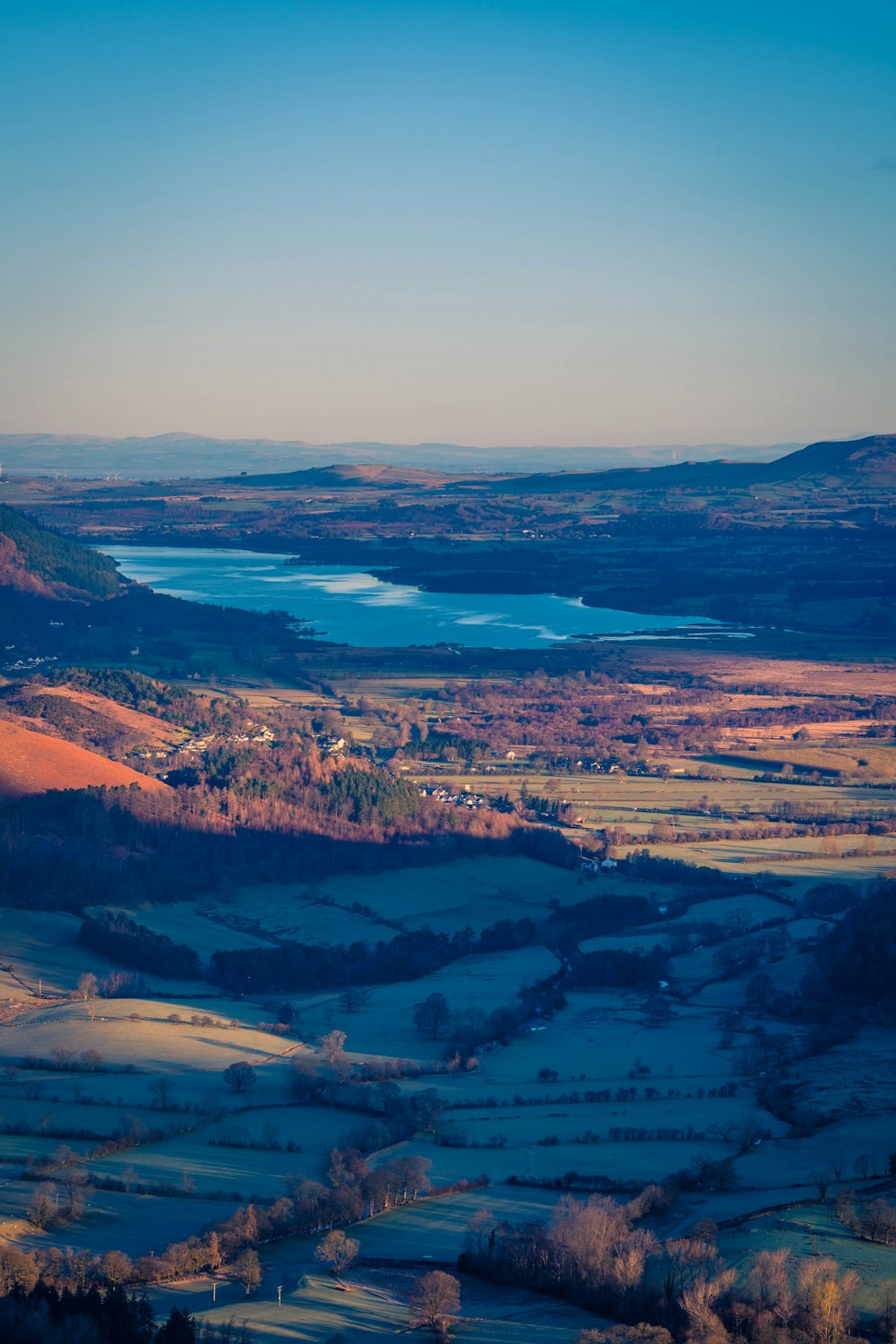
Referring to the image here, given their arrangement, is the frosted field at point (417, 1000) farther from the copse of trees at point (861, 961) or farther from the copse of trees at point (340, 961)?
the copse of trees at point (861, 961)

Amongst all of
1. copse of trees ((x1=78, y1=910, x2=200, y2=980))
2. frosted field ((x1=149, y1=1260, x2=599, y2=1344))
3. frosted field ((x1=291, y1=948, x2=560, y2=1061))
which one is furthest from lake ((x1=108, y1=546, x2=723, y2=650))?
frosted field ((x1=149, y1=1260, x2=599, y2=1344))

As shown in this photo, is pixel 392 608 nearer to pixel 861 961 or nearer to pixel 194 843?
pixel 194 843

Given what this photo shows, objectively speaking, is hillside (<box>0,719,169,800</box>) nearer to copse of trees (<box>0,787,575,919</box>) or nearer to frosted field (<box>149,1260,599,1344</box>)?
copse of trees (<box>0,787,575,919</box>)

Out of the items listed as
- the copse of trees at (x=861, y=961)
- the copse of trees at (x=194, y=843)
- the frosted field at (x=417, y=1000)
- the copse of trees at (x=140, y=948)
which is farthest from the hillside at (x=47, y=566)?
the copse of trees at (x=861, y=961)

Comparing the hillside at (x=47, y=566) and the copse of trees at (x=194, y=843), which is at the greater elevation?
the hillside at (x=47, y=566)

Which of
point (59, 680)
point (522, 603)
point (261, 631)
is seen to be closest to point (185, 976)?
point (59, 680)

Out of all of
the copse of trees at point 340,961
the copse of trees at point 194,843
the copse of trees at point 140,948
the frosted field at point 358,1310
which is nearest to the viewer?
the frosted field at point 358,1310
